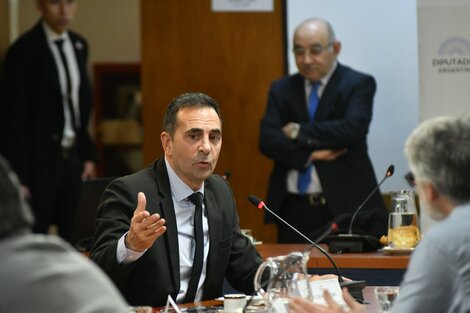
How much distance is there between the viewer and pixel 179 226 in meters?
4.01

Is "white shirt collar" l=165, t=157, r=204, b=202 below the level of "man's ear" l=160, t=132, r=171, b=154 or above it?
below

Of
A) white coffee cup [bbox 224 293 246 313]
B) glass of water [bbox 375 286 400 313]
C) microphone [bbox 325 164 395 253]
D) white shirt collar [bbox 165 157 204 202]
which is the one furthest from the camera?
microphone [bbox 325 164 395 253]

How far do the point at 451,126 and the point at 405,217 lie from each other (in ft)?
7.82

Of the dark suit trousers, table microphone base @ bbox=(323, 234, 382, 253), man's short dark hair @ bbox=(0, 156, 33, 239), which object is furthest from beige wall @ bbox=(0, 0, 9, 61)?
man's short dark hair @ bbox=(0, 156, 33, 239)

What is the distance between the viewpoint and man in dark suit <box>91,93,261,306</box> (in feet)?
12.6

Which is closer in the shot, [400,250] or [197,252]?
[197,252]

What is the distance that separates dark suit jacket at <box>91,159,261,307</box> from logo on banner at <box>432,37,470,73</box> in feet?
5.57

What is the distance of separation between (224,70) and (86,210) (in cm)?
260

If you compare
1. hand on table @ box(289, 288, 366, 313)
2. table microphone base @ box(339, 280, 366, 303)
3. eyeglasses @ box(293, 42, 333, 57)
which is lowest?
table microphone base @ box(339, 280, 366, 303)

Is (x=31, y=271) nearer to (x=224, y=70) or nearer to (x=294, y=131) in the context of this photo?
(x=294, y=131)

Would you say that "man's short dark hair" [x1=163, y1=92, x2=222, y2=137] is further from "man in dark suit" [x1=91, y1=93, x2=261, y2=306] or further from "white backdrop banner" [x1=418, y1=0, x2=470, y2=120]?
"white backdrop banner" [x1=418, y1=0, x2=470, y2=120]

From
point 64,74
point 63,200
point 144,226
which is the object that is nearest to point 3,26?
point 64,74

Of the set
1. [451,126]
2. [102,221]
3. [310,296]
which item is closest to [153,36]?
[102,221]

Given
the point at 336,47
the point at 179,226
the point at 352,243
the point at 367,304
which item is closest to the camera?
the point at 367,304
